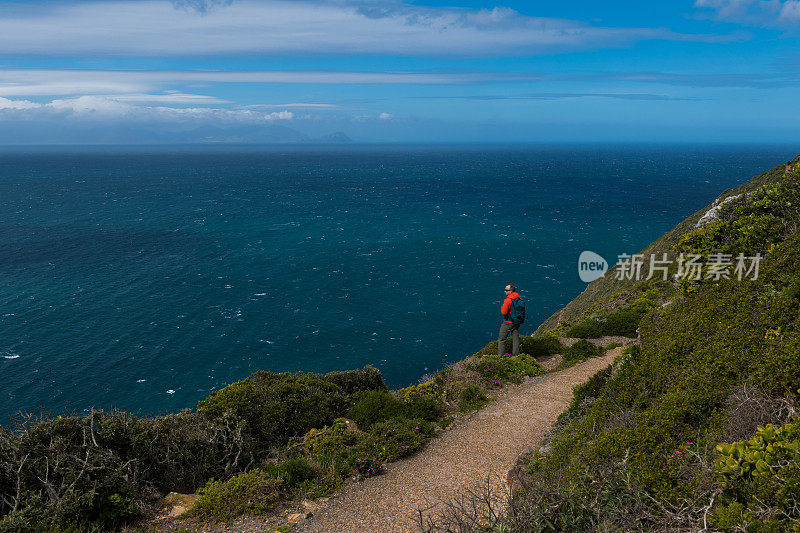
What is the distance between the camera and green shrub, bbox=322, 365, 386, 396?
14.6 metres

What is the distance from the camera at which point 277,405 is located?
12.3m

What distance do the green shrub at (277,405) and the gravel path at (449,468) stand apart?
3.23m

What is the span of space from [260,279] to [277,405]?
46.3m

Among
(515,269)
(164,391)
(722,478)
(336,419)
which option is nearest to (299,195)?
(515,269)

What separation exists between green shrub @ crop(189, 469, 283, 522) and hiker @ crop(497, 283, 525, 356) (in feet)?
30.4

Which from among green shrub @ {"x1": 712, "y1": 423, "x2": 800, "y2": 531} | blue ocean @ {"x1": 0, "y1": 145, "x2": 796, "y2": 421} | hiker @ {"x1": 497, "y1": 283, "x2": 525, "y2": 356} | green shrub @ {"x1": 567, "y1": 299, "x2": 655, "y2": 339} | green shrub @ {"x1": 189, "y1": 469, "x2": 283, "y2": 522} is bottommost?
blue ocean @ {"x1": 0, "y1": 145, "x2": 796, "y2": 421}

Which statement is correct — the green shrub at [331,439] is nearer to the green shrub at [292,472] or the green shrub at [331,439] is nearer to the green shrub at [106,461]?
the green shrub at [292,472]

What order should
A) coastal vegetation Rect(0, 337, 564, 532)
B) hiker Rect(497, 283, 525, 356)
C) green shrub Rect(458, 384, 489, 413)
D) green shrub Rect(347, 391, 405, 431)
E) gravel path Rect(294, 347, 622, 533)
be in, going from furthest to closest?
1. hiker Rect(497, 283, 525, 356)
2. green shrub Rect(458, 384, 489, 413)
3. green shrub Rect(347, 391, 405, 431)
4. gravel path Rect(294, 347, 622, 533)
5. coastal vegetation Rect(0, 337, 564, 532)

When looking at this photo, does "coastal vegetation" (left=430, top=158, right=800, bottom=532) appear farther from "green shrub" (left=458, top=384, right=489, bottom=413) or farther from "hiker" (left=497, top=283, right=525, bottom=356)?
"hiker" (left=497, top=283, right=525, bottom=356)

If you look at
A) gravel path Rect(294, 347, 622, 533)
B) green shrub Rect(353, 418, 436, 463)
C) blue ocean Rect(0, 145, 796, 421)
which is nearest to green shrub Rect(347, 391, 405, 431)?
green shrub Rect(353, 418, 436, 463)

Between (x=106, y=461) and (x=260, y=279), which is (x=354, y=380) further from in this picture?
(x=260, y=279)

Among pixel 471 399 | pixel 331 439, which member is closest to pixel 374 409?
pixel 331 439

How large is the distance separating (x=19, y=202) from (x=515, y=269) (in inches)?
4153

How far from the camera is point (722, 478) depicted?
521 centimetres
